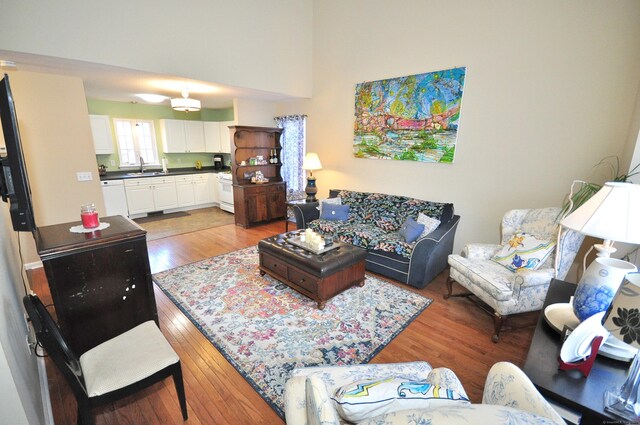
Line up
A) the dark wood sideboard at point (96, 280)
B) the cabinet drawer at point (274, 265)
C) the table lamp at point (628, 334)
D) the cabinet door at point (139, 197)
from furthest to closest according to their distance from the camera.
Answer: the cabinet door at point (139, 197) < the cabinet drawer at point (274, 265) < the dark wood sideboard at point (96, 280) < the table lamp at point (628, 334)

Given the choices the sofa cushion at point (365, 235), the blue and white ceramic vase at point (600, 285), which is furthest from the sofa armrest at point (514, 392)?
the sofa cushion at point (365, 235)

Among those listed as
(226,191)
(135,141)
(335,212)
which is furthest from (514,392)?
(135,141)

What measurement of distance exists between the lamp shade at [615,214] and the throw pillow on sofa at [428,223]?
1.78 metres

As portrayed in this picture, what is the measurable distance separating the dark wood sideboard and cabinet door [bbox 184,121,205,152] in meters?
5.03

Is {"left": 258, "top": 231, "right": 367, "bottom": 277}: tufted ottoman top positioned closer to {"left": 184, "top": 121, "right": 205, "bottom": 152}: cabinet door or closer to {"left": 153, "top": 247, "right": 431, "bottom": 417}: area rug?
{"left": 153, "top": 247, "right": 431, "bottom": 417}: area rug

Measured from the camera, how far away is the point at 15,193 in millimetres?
1442

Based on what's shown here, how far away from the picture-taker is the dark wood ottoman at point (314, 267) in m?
2.59

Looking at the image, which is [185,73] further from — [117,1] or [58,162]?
[58,162]

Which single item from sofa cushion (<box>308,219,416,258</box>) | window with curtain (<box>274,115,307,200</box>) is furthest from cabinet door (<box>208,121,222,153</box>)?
sofa cushion (<box>308,219,416,258</box>)

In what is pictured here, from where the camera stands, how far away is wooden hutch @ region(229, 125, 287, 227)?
5109mm

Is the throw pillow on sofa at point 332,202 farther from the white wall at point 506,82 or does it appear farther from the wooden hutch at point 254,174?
the wooden hutch at point 254,174

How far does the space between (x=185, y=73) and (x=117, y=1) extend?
2.81 ft

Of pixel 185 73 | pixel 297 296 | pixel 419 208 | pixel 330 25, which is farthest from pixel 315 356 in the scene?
pixel 330 25

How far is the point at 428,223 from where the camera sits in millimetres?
3322
